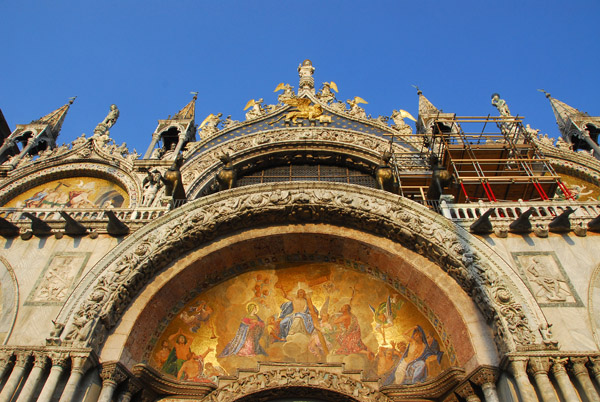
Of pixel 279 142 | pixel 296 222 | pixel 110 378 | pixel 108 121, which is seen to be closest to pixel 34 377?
pixel 110 378

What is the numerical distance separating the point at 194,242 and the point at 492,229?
237 inches

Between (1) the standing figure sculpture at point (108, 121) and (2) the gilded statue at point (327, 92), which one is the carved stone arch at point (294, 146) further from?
(1) the standing figure sculpture at point (108, 121)

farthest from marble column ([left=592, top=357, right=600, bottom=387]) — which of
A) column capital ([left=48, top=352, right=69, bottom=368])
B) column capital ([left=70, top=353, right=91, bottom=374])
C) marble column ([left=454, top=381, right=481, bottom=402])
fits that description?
column capital ([left=48, top=352, right=69, bottom=368])

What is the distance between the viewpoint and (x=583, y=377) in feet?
21.2

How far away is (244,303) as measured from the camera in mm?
9438

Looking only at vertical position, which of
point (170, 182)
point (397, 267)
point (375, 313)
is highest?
point (170, 182)

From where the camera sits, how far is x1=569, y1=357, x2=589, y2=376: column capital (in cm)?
651

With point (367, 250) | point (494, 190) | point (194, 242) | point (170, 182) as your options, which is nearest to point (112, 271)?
point (194, 242)

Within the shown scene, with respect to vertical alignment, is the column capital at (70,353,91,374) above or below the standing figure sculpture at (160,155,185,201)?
below

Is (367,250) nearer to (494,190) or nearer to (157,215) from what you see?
(157,215)

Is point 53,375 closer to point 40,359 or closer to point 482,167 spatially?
point 40,359

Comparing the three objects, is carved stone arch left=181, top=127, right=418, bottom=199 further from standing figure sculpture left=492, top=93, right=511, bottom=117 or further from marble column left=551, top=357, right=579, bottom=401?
marble column left=551, top=357, right=579, bottom=401

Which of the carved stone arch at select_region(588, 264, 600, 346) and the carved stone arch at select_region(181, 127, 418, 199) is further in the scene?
the carved stone arch at select_region(181, 127, 418, 199)

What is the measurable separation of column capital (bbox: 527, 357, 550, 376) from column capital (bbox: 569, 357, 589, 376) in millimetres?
380
